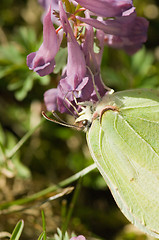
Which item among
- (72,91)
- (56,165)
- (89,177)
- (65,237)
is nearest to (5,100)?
(56,165)

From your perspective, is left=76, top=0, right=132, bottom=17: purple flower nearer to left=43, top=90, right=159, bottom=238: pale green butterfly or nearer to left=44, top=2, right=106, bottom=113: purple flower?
left=44, top=2, right=106, bottom=113: purple flower

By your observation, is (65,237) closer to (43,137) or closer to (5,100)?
(43,137)

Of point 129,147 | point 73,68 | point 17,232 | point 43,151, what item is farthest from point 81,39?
point 43,151

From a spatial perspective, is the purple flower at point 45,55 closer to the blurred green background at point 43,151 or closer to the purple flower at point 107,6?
the purple flower at point 107,6

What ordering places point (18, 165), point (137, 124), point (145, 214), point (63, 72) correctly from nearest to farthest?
point (145, 214)
point (137, 124)
point (63, 72)
point (18, 165)

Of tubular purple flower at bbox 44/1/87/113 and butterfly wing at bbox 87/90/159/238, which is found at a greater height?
tubular purple flower at bbox 44/1/87/113

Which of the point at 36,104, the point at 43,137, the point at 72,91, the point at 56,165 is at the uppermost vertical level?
the point at 72,91

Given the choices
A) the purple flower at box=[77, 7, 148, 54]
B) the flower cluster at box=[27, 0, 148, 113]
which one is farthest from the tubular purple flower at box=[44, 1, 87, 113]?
the purple flower at box=[77, 7, 148, 54]
